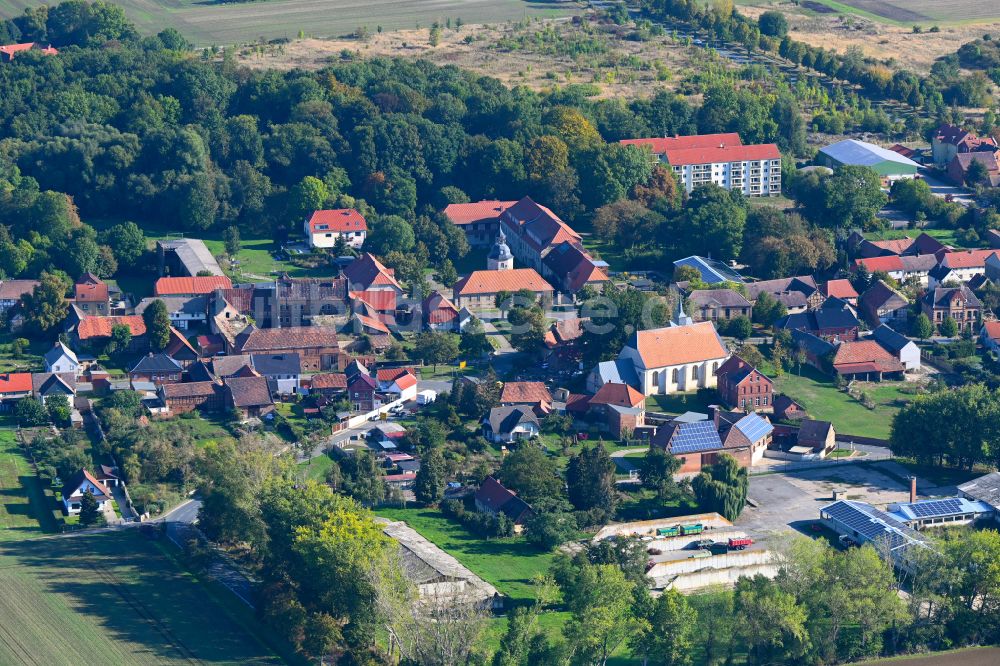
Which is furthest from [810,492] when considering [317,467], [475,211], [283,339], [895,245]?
[475,211]

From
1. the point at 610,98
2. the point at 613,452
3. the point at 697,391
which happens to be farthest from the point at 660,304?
the point at 610,98

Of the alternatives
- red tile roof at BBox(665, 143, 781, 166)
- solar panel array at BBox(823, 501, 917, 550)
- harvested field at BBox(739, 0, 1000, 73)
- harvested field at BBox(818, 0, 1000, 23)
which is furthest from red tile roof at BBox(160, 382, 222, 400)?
harvested field at BBox(818, 0, 1000, 23)

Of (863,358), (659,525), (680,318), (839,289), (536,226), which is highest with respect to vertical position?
(680,318)

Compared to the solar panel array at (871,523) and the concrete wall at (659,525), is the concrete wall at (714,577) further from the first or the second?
the solar panel array at (871,523)

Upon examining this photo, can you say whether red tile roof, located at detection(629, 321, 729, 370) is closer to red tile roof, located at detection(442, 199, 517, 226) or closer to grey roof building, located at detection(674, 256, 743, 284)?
grey roof building, located at detection(674, 256, 743, 284)

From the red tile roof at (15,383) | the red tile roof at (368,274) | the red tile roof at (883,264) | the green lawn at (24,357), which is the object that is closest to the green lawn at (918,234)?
the red tile roof at (883,264)

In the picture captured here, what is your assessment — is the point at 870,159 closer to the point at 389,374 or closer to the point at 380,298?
the point at 380,298
